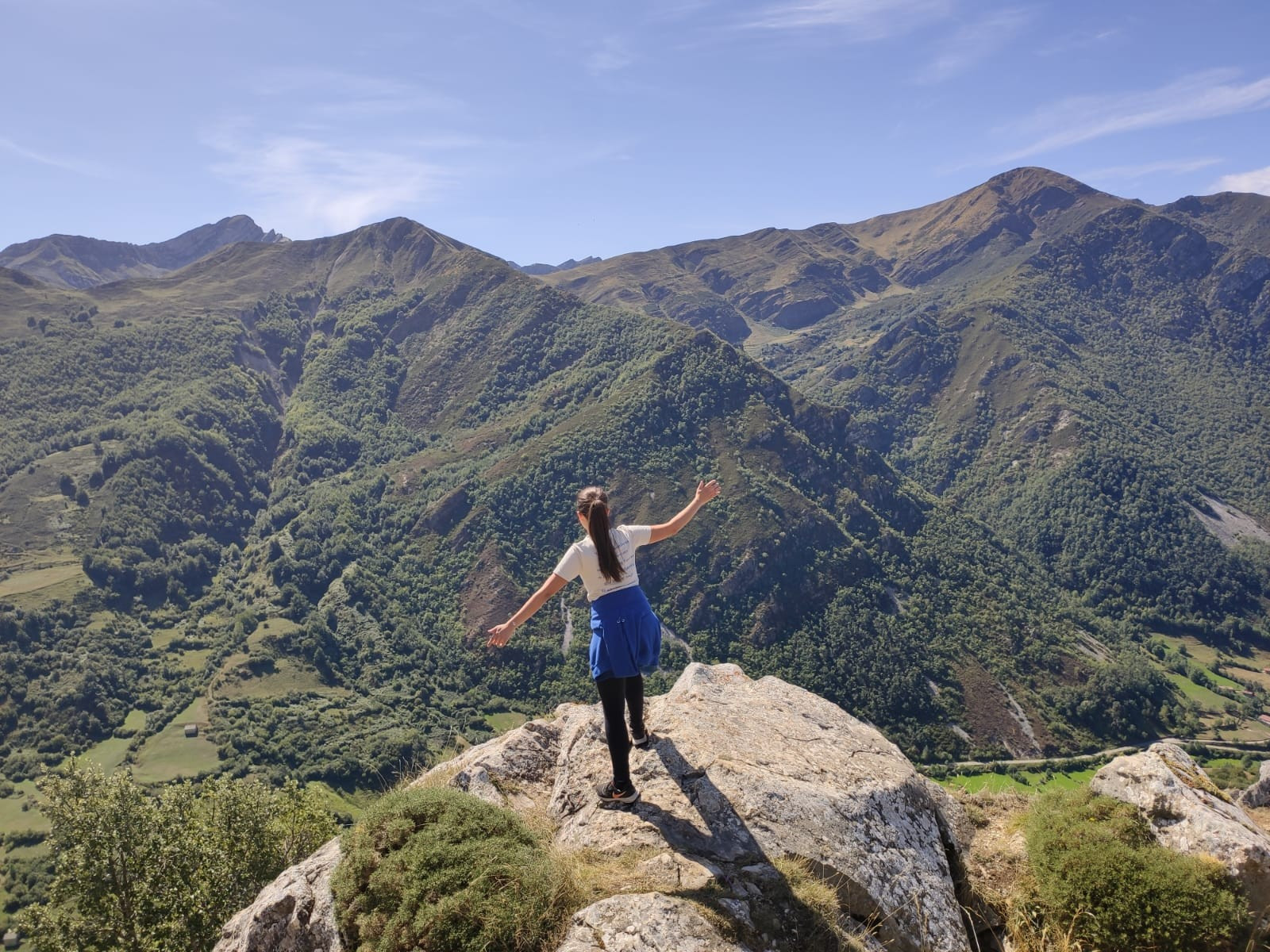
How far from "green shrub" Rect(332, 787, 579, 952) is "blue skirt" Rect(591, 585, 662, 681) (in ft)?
7.71

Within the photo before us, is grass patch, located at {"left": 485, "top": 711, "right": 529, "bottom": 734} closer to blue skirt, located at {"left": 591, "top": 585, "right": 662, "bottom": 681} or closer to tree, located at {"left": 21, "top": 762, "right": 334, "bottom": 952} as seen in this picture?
tree, located at {"left": 21, "top": 762, "right": 334, "bottom": 952}

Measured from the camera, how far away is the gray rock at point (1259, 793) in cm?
1900

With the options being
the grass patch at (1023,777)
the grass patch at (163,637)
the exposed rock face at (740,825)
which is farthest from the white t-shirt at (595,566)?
the grass patch at (163,637)

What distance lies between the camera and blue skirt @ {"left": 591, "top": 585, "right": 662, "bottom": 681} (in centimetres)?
898

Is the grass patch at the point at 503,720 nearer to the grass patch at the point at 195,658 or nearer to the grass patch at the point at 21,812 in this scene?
the grass patch at the point at 21,812

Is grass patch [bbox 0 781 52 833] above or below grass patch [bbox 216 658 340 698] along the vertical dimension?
below

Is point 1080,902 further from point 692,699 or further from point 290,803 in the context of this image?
point 290,803

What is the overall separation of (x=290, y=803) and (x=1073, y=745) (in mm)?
148080

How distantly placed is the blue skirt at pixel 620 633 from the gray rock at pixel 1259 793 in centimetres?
2118

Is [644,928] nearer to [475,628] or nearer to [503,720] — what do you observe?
[503,720]

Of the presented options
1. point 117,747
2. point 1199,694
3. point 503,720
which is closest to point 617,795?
point 503,720

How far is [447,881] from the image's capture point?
24.1 ft

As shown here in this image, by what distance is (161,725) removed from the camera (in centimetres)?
13362

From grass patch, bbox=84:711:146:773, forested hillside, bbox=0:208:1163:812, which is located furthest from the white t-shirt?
grass patch, bbox=84:711:146:773
